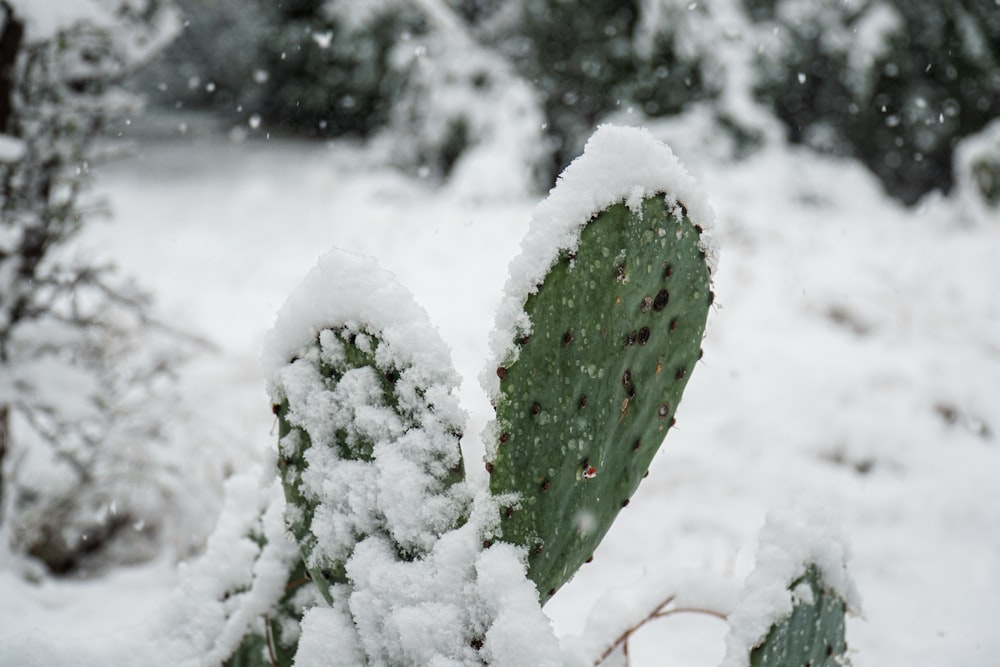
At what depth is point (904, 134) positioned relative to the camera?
8117 millimetres

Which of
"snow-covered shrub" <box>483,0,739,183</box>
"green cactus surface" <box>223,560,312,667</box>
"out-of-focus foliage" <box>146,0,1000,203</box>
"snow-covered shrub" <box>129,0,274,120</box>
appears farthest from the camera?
"snow-covered shrub" <box>129,0,274,120</box>

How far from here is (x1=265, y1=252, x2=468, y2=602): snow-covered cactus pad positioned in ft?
2.76

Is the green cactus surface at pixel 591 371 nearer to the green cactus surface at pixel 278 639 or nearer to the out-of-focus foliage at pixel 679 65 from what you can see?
the green cactus surface at pixel 278 639

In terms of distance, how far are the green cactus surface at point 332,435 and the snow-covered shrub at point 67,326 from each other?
137cm

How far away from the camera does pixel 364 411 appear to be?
84cm

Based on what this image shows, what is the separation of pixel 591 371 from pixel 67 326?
1.82 m

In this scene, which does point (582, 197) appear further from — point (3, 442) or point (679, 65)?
point (679, 65)

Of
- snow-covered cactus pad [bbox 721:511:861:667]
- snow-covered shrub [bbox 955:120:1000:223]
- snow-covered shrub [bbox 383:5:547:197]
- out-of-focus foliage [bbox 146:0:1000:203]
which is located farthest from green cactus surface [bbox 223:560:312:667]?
snow-covered shrub [bbox 955:120:1000:223]

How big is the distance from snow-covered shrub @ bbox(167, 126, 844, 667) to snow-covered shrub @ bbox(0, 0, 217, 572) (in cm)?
142

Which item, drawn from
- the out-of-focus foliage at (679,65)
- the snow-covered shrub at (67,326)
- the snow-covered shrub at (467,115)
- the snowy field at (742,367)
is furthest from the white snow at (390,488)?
the out-of-focus foliage at (679,65)


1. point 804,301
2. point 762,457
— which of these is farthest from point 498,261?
point 762,457

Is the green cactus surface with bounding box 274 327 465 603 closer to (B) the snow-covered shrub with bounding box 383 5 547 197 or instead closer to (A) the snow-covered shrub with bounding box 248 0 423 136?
(B) the snow-covered shrub with bounding box 383 5 547 197

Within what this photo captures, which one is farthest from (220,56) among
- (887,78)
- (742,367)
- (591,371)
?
(591,371)

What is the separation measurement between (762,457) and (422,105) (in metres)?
5.13
